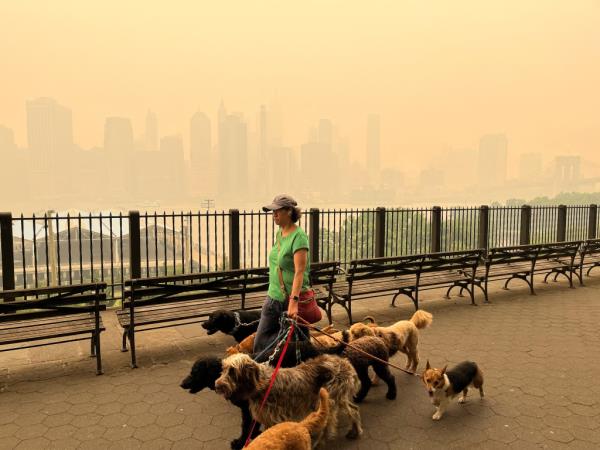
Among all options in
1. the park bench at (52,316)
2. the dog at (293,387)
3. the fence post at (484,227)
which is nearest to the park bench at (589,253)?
the fence post at (484,227)

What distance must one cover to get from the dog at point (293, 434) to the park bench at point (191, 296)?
3.00 m

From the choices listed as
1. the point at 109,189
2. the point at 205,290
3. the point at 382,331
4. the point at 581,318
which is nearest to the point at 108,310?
the point at 205,290

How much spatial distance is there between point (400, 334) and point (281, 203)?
2.03 m

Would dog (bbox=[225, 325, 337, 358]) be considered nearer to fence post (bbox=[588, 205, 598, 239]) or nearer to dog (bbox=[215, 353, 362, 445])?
dog (bbox=[215, 353, 362, 445])

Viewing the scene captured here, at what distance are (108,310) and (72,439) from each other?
453 centimetres

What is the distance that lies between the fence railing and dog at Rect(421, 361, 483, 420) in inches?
136

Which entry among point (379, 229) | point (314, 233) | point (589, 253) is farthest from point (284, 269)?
point (589, 253)

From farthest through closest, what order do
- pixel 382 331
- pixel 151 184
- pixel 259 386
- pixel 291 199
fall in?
pixel 151 184 → pixel 382 331 → pixel 291 199 → pixel 259 386

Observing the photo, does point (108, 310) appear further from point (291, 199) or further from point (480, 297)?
point (480, 297)

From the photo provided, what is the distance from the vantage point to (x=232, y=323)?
17.4 ft

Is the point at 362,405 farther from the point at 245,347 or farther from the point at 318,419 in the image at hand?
the point at 318,419

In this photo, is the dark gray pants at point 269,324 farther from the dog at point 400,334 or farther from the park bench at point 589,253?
the park bench at point 589,253

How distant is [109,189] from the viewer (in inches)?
3661

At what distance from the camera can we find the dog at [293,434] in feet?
9.32
